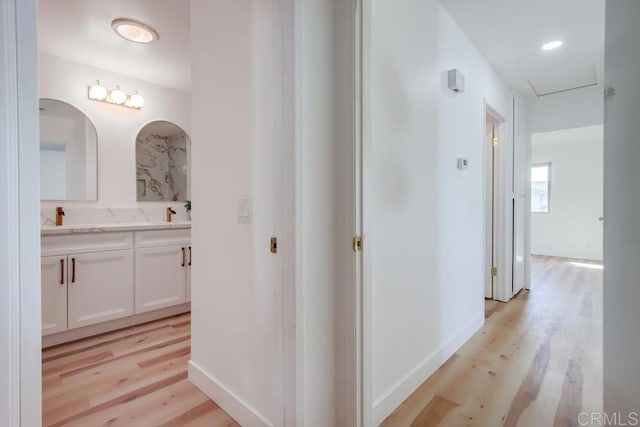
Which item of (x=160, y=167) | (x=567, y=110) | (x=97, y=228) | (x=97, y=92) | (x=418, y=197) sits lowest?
(x=97, y=228)

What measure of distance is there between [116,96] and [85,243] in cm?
150

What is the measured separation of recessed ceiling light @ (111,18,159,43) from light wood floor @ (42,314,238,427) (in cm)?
242

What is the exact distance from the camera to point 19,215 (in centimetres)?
65

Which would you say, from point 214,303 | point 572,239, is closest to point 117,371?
point 214,303

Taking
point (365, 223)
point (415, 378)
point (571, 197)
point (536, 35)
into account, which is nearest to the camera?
point (365, 223)

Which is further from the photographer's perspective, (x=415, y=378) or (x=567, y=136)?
(x=567, y=136)

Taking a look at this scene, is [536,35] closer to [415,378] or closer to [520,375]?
[520,375]

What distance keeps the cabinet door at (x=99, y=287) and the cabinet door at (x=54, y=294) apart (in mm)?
39

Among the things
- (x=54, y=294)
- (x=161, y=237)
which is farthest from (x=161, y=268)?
(x=54, y=294)

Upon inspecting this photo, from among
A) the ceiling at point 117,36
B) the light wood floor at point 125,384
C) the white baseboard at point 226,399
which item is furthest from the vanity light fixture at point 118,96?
the white baseboard at point 226,399

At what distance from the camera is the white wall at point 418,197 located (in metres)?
1.50

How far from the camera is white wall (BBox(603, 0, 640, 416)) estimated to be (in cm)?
51

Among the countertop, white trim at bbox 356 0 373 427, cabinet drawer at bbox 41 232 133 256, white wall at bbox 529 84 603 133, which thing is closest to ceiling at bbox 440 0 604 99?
white wall at bbox 529 84 603 133

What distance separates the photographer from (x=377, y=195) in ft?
4.86
